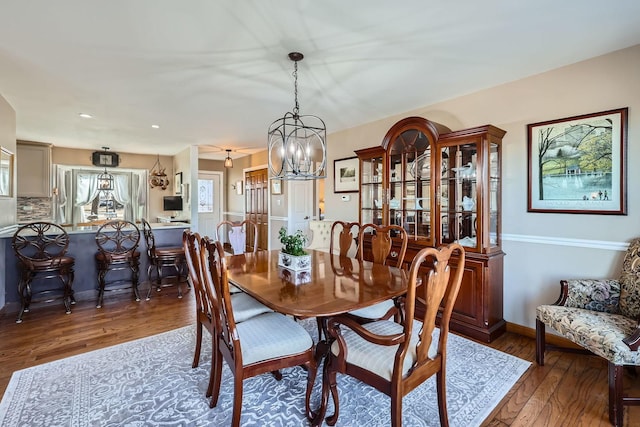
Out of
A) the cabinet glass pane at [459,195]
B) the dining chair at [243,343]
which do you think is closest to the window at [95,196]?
the dining chair at [243,343]

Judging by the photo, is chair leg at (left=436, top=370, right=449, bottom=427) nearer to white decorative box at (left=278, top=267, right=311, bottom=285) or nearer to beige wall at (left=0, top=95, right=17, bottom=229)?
white decorative box at (left=278, top=267, right=311, bottom=285)

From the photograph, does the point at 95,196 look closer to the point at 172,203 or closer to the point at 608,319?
the point at 172,203

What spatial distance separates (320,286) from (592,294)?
7.07ft

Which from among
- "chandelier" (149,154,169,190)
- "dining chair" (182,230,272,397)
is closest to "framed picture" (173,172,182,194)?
"chandelier" (149,154,169,190)

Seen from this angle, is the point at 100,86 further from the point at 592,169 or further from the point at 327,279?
the point at 592,169

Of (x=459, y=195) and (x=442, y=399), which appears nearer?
(x=442, y=399)

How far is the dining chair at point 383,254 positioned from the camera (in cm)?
221

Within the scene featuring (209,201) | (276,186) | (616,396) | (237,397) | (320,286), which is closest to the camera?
(237,397)

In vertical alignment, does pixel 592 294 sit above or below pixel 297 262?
below

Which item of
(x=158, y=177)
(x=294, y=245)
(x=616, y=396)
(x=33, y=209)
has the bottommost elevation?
(x=616, y=396)

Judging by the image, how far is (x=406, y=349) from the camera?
140cm

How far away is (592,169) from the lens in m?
2.54

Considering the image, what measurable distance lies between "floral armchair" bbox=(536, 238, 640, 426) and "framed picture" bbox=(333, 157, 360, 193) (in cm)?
279

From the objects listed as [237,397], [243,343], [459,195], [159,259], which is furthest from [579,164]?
[159,259]
